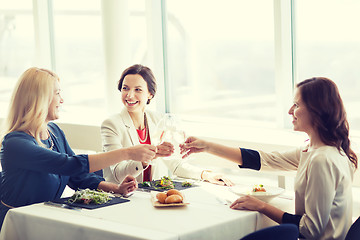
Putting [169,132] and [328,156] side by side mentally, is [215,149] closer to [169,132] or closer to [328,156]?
[169,132]

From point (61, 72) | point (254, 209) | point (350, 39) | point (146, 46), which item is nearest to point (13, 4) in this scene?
point (61, 72)

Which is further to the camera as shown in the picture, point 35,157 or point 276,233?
point 35,157

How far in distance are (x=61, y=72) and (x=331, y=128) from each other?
14.3 feet

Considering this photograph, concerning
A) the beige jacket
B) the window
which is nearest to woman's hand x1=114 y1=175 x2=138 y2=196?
the beige jacket

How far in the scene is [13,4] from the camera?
6.48 meters

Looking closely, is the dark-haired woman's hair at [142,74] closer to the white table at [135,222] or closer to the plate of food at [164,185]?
the plate of food at [164,185]

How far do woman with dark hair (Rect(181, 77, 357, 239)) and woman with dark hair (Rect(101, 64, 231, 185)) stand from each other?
2.04 feet

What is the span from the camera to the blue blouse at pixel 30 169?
2.77 meters

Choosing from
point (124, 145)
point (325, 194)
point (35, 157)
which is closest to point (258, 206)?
point (325, 194)

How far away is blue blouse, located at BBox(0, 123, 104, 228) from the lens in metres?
2.77

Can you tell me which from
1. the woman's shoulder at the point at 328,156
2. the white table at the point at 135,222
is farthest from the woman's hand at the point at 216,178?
Result: the woman's shoulder at the point at 328,156

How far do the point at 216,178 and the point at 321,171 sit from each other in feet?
2.82

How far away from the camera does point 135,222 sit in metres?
2.40

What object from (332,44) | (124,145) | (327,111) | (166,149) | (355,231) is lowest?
(355,231)
